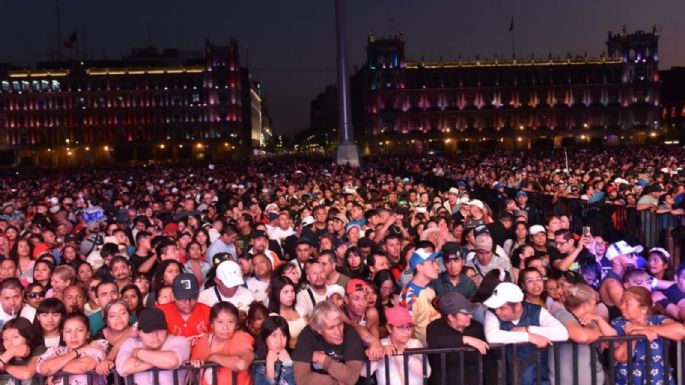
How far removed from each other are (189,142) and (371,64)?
95.3 feet

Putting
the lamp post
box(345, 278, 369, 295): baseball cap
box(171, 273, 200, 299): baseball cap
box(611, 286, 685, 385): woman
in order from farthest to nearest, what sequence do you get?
the lamp post < box(345, 278, 369, 295): baseball cap < box(171, 273, 200, 299): baseball cap < box(611, 286, 685, 385): woman

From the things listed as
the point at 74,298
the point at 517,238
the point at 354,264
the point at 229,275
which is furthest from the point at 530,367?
the point at 517,238

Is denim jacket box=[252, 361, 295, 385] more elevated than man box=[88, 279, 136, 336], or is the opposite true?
man box=[88, 279, 136, 336]

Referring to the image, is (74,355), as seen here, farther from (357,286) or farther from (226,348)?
(357,286)

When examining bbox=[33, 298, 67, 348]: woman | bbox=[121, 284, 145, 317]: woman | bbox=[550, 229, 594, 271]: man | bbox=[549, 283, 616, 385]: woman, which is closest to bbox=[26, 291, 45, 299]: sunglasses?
bbox=[121, 284, 145, 317]: woman

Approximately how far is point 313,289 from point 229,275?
86cm

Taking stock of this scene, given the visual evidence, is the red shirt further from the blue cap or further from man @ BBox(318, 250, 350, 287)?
the blue cap

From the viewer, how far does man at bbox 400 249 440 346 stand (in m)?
7.02

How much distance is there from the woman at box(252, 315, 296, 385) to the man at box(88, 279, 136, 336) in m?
2.20

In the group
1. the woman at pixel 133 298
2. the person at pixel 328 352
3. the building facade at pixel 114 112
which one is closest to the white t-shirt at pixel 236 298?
the woman at pixel 133 298

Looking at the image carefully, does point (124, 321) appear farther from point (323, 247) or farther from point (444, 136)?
point (444, 136)

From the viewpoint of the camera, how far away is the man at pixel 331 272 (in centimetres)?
846

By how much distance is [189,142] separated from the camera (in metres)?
118

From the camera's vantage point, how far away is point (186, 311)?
7.04 metres
